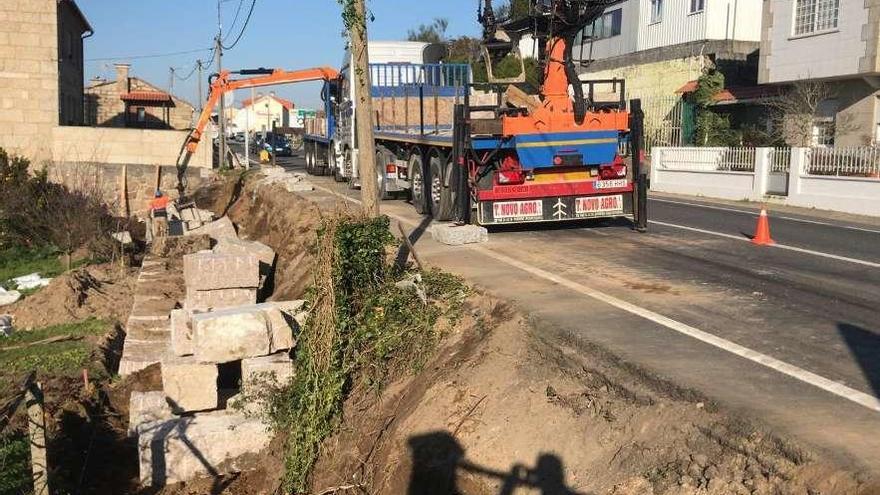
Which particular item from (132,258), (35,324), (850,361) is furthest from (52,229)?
(850,361)

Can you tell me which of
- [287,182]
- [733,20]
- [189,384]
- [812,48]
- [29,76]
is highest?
[733,20]

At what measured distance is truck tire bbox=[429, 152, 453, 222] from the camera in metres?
15.2

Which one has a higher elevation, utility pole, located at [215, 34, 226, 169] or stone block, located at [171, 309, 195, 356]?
utility pole, located at [215, 34, 226, 169]

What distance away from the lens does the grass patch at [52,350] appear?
11.4 meters

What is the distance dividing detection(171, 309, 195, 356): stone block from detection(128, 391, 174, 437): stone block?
556mm

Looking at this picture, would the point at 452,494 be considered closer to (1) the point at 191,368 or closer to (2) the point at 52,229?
(1) the point at 191,368

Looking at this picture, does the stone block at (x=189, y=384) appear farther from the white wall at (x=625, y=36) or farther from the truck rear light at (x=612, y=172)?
the white wall at (x=625, y=36)

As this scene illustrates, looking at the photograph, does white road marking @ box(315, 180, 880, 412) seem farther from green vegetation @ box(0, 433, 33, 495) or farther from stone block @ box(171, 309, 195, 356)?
green vegetation @ box(0, 433, 33, 495)

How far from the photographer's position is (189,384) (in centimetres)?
905

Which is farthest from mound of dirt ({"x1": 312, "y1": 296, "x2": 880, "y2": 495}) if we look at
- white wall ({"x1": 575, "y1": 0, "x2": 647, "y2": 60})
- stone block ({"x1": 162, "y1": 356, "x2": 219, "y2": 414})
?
white wall ({"x1": 575, "y1": 0, "x2": 647, "y2": 60})

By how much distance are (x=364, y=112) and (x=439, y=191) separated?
399cm

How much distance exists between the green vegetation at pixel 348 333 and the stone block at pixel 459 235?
312 cm

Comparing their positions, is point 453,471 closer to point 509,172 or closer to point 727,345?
point 727,345

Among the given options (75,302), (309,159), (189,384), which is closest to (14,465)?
(189,384)
